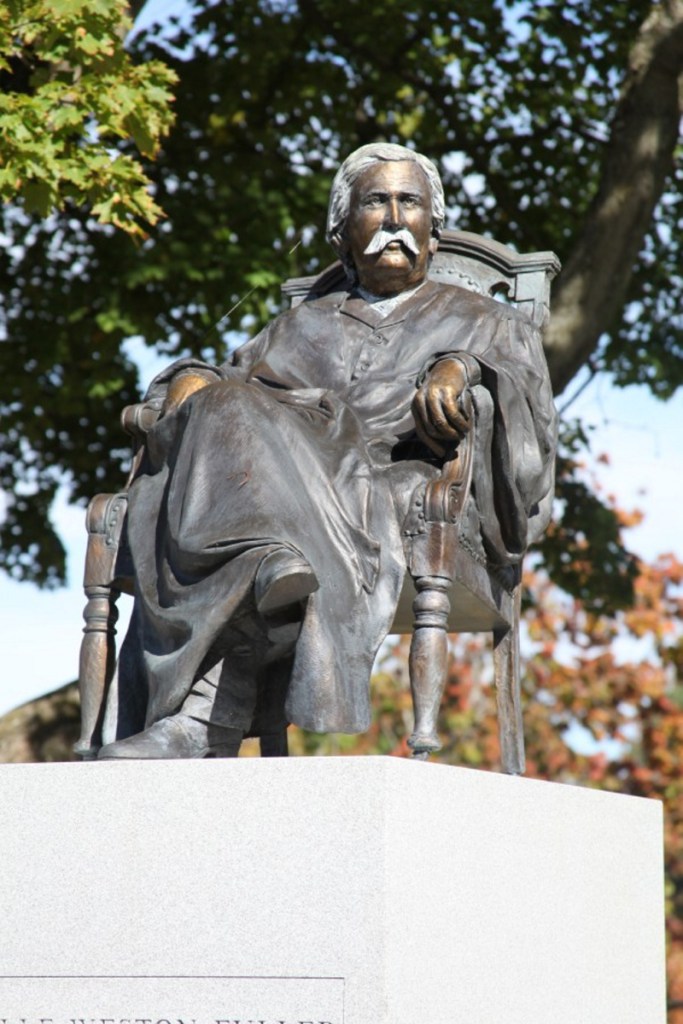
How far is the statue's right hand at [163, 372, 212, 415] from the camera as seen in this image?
516 centimetres

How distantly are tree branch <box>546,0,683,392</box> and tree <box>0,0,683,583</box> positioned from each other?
0.49 metres

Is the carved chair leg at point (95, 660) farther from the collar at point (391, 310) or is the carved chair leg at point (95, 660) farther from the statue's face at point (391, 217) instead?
the statue's face at point (391, 217)

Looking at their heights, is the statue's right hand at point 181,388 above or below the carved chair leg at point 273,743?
above

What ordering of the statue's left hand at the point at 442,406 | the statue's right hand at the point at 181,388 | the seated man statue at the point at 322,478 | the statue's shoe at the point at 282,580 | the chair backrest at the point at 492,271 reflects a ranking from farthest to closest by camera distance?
1. the chair backrest at the point at 492,271
2. the statue's right hand at the point at 181,388
3. the statue's left hand at the point at 442,406
4. the seated man statue at the point at 322,478
5. the statue's shoe at the point at 282,580

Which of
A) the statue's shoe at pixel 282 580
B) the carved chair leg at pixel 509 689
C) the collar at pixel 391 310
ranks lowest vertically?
the statue's shoe at pixel 282 580

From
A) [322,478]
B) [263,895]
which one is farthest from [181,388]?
[263,895]

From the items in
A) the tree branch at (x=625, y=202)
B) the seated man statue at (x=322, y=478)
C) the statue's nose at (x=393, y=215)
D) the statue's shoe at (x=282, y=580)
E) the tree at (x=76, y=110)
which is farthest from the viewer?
the tree branch at (x=625, y=202)

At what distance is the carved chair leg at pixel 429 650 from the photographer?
4.83m

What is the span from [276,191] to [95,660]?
5.70 meters

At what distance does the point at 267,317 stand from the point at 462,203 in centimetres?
138

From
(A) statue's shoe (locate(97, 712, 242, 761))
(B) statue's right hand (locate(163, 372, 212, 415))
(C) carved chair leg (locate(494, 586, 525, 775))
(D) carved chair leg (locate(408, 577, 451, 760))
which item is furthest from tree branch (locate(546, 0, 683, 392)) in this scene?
(A) statue's shoe (locate(97, 712, 242, 761))

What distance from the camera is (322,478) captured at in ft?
16.0

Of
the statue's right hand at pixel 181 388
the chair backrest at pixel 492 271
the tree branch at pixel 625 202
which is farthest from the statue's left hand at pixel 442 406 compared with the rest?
the tree branch at pixel 625 202

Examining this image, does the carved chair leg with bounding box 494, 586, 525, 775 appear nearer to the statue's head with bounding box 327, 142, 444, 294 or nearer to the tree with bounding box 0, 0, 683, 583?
the statue's head with bounding box 327, 142, 444, 294
